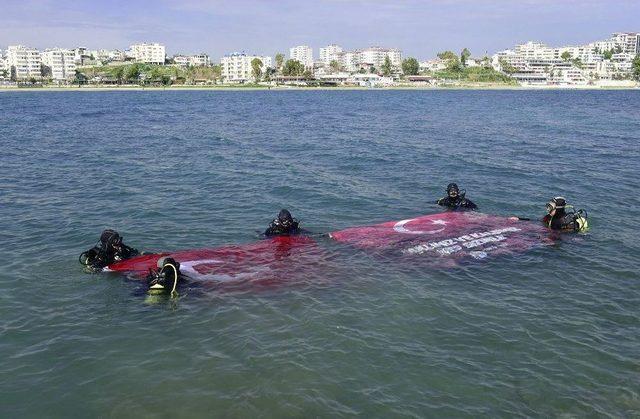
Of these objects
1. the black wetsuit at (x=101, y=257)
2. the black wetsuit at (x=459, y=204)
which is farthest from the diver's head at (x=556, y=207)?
the black wetsuit at (x=101, y=257)

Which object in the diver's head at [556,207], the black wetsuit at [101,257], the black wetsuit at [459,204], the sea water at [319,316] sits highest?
the diver's head at [556,207]

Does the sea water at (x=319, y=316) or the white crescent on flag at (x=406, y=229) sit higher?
the white crescent on flag at (x=406, y=229)

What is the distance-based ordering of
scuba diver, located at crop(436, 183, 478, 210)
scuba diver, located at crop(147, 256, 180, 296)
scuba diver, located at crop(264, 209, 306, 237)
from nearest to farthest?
scuba diver, located at crop(147, 256, 180, 296), scuba diver, located at crop(264, 209, 306, 237), scuba diver, located at crop(436, 183, 478, 210)

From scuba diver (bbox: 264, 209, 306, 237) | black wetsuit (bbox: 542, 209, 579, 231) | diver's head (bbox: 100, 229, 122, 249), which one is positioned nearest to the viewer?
diver's head (bbox: 100, 229, 122, 249)

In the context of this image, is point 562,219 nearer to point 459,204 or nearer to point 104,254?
point 459,204

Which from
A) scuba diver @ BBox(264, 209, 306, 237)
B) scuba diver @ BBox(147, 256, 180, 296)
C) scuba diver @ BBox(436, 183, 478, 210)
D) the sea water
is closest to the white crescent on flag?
the sea water

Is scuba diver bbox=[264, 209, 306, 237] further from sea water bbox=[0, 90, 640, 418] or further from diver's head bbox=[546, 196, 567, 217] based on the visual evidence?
diver's head bbox=[546, 196, 567, 217]

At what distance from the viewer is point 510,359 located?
38.2 feet

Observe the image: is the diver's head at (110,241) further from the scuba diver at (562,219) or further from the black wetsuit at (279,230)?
the scuba diver at (562,219)

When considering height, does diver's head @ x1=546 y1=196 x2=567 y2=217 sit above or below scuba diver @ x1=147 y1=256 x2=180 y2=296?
above

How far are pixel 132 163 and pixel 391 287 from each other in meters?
25.6

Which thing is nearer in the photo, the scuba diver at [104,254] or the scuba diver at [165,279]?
the scuba diver at [165,279]

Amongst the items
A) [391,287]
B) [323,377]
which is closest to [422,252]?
[391,287]

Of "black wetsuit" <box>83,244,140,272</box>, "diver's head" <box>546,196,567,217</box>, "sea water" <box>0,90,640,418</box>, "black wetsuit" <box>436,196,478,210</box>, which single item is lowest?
"sea water" <box>0,90,640,418</box>
